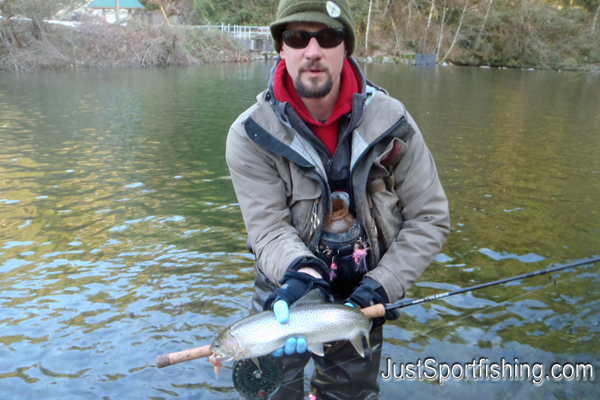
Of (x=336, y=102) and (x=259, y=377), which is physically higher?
(x=336, y=102)

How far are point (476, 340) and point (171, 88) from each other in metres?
21.9

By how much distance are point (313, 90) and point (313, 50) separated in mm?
242

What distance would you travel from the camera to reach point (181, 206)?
328 inches

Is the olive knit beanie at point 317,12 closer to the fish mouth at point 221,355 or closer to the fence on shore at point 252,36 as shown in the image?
the fish mouth at point 221,355

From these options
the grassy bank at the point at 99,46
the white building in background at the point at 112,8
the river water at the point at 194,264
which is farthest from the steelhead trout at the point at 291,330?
the white building in background at the point at 112,8

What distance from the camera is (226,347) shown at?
264 centimetres

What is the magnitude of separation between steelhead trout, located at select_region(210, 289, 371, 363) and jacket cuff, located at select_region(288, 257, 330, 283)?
183 millimetres

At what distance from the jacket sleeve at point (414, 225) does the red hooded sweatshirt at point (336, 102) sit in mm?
407

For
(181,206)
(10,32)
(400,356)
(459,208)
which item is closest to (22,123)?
(181,206)

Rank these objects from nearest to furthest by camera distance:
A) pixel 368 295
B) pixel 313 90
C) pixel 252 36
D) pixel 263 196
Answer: pixel 368 295 → pixel 313 90 → pixel 263 196 → pixel 252 36

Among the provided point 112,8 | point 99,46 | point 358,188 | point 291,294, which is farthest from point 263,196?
point 112,8

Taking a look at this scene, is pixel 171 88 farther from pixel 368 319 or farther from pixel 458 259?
pixel 368 319

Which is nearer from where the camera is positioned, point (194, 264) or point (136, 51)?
point (194, 264)

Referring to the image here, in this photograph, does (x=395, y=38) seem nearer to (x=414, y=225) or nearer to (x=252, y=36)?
(x=252, y=36)
